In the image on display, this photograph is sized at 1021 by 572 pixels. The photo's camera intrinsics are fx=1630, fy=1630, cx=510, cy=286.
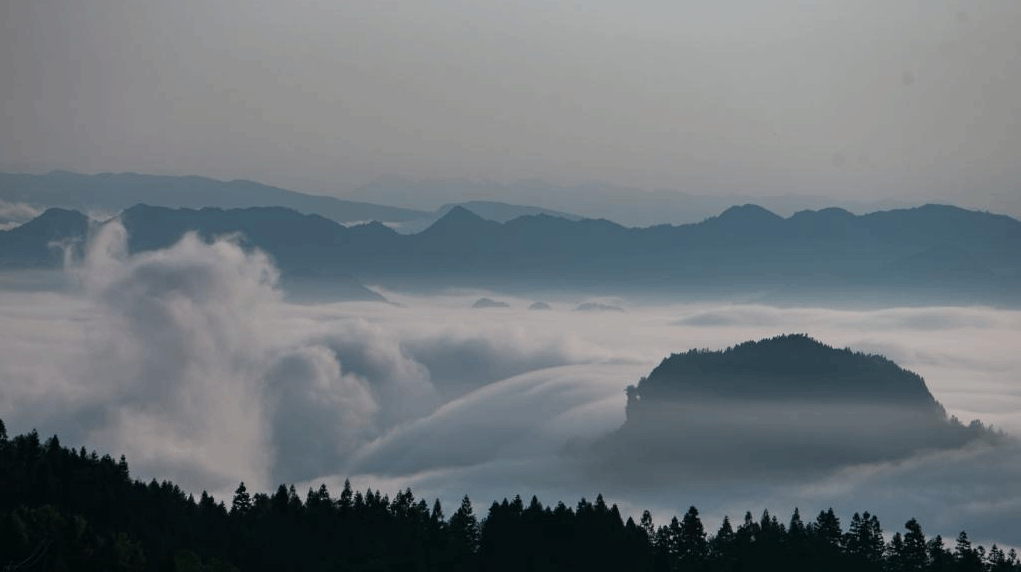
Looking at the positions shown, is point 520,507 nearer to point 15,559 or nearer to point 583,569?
point 583,569

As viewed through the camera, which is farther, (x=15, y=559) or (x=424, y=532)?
(x=424, y=532)

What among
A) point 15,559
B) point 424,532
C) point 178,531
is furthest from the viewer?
point 424,532

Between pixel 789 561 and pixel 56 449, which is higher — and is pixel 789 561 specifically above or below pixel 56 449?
below

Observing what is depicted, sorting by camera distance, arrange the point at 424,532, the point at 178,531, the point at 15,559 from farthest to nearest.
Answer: the point at 424,532
the point at 178,531
the point at 15,559

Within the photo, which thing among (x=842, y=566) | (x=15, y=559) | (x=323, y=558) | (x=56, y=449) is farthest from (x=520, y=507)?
(x=15, y=559)

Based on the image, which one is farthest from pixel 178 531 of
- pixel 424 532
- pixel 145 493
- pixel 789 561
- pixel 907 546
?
pixel 907 546

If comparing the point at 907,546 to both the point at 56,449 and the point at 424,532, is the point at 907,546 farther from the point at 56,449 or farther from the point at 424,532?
the point at 56,449
